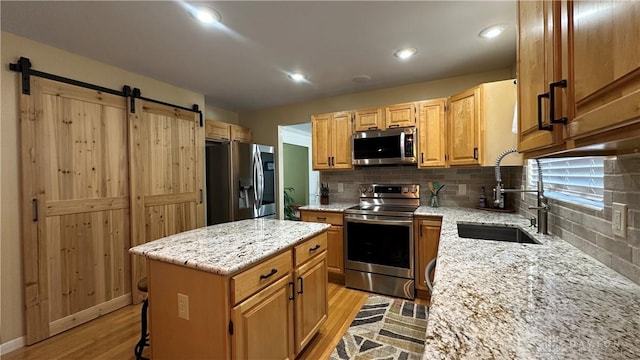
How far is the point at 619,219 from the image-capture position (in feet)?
3.25

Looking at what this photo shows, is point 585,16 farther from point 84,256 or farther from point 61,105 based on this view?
point 84,256

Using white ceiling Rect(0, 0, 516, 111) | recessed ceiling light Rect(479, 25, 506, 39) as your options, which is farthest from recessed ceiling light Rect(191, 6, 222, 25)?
recessed ceiling light Rect(479, 25, 506, 39)

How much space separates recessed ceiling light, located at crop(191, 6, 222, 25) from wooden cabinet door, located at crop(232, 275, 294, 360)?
1823 millimetres

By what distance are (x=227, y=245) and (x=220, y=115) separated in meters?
3.30

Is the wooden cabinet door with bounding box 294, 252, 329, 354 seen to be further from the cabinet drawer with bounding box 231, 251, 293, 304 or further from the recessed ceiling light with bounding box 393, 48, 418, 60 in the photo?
the recessed ceiling light with bounding box 393, 48, 418, 60

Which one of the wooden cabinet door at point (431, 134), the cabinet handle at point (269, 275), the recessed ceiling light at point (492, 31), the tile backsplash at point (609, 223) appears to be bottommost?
the cabinet handle at point (269, 275)

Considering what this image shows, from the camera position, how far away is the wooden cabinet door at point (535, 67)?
30.2 inches

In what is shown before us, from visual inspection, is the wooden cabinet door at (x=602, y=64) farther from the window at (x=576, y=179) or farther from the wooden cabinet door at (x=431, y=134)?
the wooden cabinet door at (x=431, y=134)

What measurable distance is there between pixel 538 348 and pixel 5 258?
3.21 metres

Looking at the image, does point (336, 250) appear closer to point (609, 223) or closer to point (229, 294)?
point (229, 294)

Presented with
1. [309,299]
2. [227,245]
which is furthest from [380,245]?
[227,245]

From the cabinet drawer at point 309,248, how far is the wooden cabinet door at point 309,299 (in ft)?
0.13

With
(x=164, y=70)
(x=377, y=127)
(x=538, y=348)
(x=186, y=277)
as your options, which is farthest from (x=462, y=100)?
(x=164, y=70)

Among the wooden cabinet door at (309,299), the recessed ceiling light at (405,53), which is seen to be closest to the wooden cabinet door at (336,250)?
the wooden cabinet door at (309,299)
